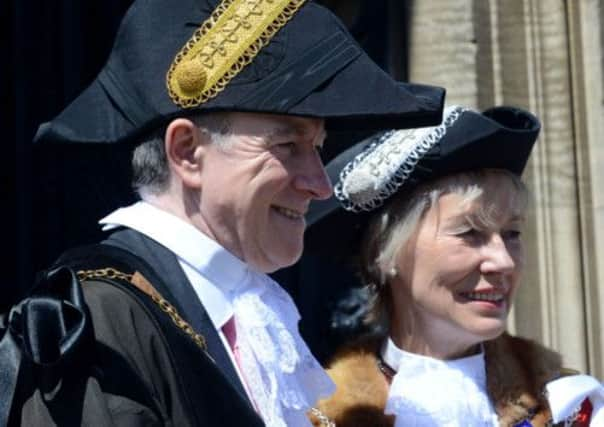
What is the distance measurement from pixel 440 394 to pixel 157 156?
3.39 feet

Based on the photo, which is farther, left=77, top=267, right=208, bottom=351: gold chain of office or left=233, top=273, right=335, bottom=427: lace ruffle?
left=233, top=273, right=335, bottom=427: lace ruffle

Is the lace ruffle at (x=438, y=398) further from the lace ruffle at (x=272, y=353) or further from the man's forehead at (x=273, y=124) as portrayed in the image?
the man's forehead at (x=273, y=124)

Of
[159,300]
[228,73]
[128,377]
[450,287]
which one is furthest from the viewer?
[450,287]

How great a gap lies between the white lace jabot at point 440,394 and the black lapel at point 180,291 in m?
0.90

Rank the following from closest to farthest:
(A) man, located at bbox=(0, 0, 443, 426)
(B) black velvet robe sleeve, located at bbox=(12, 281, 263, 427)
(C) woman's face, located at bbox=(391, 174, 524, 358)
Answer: (B) black velvet robe sleeve, located at bbox=(12, 281, 263, 427) < (A) man, located at bbox=(0, 0, 443, 426) < (C) woman's face, located at bbox=(391, 174, 524, 358)

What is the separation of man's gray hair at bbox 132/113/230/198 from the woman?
855 millimetres

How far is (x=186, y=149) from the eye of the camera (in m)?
2.32

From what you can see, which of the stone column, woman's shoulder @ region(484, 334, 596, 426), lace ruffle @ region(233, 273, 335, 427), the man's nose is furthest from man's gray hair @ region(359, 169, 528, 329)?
the stone column

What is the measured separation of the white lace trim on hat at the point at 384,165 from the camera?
3.17m

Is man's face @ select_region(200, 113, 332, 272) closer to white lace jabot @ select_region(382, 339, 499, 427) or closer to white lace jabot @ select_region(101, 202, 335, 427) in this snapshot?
white lace jabot @ select_region(101, 202, 335, 427)

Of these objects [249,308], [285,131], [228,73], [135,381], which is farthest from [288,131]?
[135,381]

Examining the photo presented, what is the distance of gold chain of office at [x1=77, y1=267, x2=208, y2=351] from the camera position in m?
2.17

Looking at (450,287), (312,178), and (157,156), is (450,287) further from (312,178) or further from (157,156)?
(157,156)

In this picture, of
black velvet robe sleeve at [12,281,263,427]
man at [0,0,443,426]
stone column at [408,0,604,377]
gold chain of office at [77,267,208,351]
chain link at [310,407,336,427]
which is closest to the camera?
black velvet robe sleeve at [12,281,263,427]
